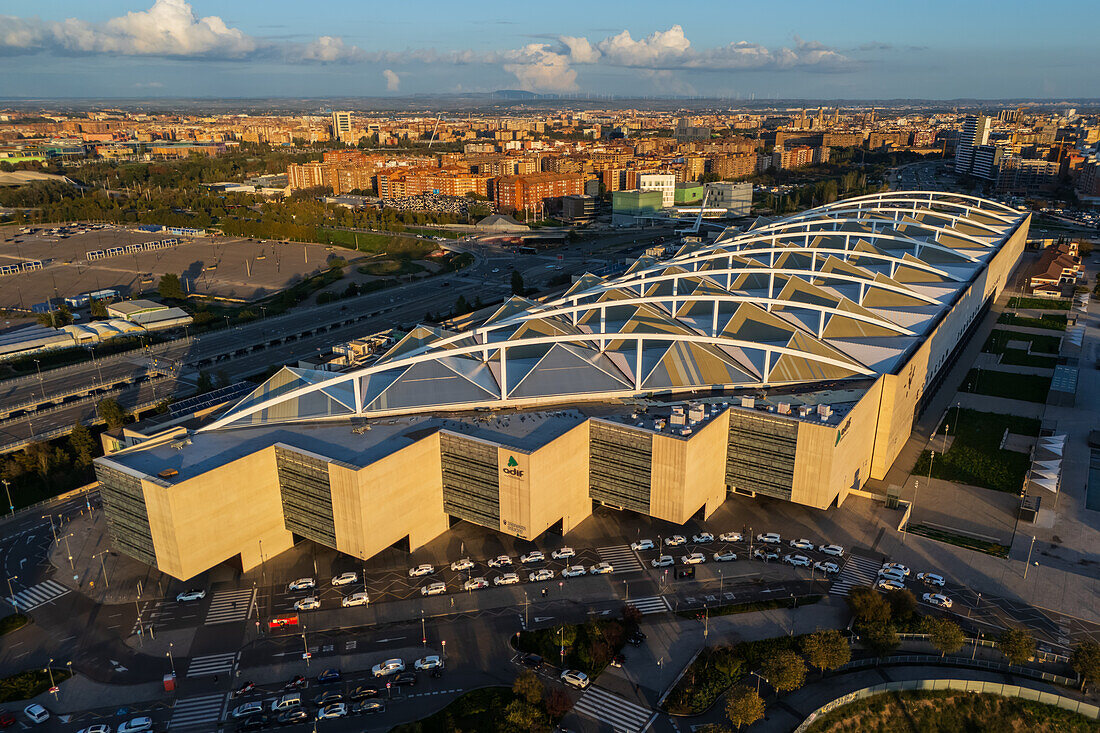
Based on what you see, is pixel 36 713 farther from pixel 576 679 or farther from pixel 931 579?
pixel 931 579

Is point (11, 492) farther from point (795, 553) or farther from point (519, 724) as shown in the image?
point (795, 553)

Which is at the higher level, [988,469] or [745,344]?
[745,344]

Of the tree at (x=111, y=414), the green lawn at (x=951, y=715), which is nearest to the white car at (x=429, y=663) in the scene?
the green lawn at (x=951, y=715)

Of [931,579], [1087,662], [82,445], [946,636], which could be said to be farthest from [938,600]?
[82,445]

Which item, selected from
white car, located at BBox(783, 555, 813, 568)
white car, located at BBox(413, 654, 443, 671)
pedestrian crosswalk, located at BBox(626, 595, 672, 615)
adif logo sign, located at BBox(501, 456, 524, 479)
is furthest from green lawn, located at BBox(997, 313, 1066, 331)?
white car, located at BBox(413, 654, 443, 671)

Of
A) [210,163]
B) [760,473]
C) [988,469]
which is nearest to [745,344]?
[760,473]

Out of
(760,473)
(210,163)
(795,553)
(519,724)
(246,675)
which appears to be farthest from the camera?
(210,163)
